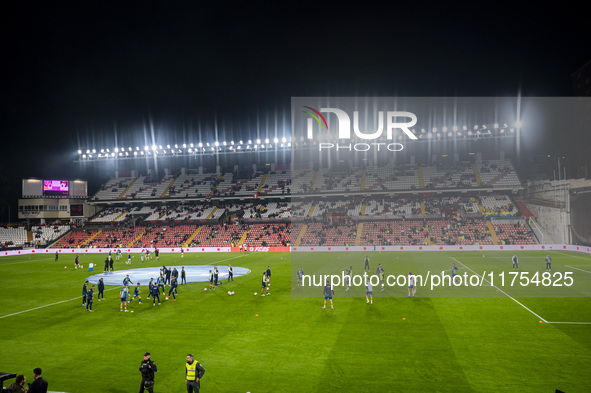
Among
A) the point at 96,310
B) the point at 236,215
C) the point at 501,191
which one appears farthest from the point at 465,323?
the point at 236,215

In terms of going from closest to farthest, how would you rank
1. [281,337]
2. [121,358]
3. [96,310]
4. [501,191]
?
1. [121,358]
2. [281,337]
3. [96,310]
4. [501,191]

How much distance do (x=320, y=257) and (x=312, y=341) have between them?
30.5 metres

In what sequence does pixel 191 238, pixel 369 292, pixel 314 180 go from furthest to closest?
pixel 314 180, pixel 191 238, pixel 369 292

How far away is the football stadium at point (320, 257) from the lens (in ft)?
40.5

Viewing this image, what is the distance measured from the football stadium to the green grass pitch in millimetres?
104

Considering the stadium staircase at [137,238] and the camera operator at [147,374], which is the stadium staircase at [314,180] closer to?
the stadium staircase at [137,238]

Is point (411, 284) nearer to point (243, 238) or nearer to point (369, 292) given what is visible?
point (369, 292)

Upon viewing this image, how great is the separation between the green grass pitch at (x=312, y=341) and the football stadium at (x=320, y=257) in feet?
0.34

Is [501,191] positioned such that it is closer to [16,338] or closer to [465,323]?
[465,323]

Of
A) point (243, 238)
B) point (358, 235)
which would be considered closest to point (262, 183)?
point (243, 238)

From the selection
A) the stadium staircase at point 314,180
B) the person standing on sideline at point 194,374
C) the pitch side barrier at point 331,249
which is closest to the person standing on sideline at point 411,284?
the person standing on sideline at point 194,374

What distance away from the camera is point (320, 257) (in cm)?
4488

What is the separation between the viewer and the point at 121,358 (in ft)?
43.2

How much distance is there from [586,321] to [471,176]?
50255 millimetres
